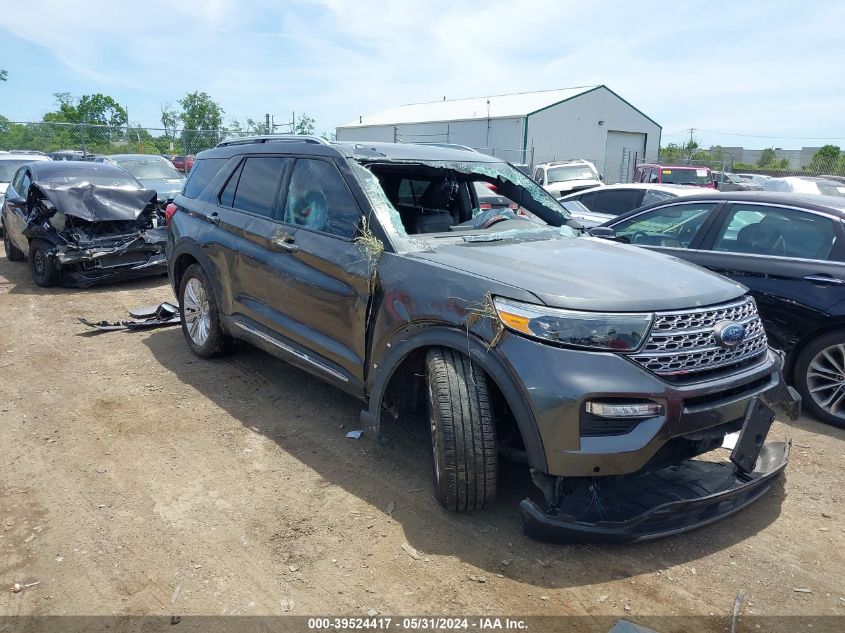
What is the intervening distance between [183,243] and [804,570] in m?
5.14

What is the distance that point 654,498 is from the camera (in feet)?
10.2

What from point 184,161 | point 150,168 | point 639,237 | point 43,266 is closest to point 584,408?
point 639,237

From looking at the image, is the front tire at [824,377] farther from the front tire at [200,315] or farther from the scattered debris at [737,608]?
the front tire at [200,315]

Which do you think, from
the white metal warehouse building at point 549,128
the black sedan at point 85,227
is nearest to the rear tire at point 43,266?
the black sedan at point 85,227

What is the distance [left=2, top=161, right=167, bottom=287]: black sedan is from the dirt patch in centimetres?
441

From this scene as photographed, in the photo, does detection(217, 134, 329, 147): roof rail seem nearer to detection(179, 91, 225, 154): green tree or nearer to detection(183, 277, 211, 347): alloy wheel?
detection(183, 277, 211, 347): alloy wheel

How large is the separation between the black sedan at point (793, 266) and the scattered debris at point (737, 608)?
2.43 m

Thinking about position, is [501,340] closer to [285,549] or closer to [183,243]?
[285,549]

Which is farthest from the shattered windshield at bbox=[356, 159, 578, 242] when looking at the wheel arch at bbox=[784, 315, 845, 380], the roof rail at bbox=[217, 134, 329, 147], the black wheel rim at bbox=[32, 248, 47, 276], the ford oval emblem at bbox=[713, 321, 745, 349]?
the black wheel rim at bbox=[32, 248, 47, 276]

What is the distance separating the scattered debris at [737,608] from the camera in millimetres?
2646

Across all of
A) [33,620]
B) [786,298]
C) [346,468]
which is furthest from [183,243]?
[786,298]

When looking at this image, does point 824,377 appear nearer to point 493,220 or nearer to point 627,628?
point 493,220

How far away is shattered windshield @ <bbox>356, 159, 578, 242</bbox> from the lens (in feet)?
13.5

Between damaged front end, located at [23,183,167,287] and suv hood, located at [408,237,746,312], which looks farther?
damaged front end, located at [23,183,167,287]
